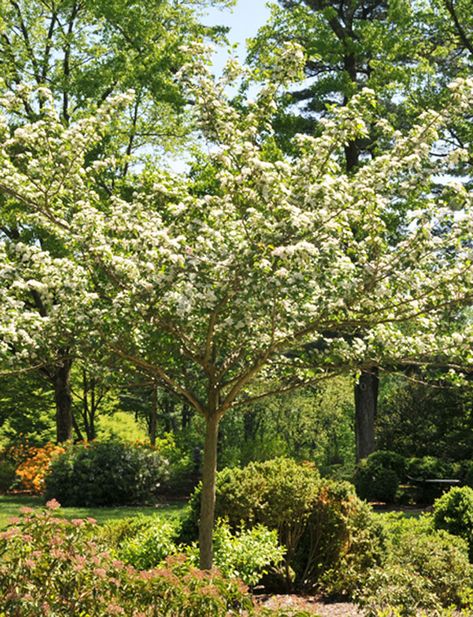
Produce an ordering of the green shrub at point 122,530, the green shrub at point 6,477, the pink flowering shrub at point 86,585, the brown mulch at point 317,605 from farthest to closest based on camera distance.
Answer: the green shrub at point 6,477 < the green shrub at point 122,530 < the brown mulch at point 317,605 < the pink flowering shrub at point 86,585

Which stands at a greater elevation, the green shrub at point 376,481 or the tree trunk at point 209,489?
the tree trunk at point 209,489

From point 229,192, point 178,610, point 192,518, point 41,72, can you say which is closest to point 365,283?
point 229,192

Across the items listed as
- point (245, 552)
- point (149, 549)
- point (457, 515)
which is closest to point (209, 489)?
point (245, 552)

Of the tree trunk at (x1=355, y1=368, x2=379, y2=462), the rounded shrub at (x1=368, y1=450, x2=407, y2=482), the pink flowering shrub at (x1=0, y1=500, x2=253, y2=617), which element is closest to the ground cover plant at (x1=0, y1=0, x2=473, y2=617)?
the pink flowering shrub at (x1=0, y1=500, x2=253, y2=617)

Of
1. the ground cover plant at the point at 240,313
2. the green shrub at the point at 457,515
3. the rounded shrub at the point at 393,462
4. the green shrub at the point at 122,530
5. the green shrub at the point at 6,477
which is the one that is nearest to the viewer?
the ground cover plant at the point at 240,313

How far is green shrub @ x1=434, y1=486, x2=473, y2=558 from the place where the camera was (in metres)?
8.53

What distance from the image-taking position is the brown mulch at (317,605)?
261 inches

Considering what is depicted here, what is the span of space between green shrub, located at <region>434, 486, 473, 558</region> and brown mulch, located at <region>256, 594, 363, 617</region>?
212 cm

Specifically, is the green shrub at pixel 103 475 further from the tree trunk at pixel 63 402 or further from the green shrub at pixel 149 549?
the green shrub at pixel 149 549

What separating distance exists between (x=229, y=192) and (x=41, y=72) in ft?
46.5

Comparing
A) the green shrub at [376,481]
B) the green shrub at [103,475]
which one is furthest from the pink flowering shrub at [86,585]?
the green shrub at [376,481]

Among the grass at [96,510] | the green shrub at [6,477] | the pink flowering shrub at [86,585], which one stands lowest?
the grass at [96,510]

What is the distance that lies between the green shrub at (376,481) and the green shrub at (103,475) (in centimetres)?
431

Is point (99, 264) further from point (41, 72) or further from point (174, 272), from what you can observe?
point (41, 72)
